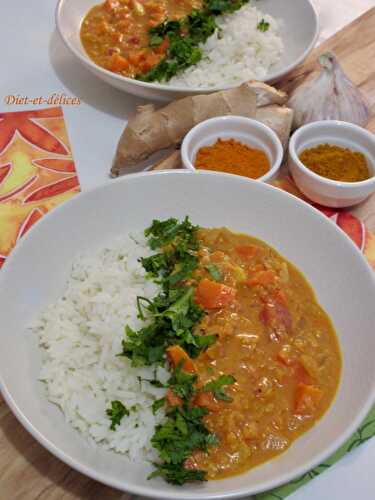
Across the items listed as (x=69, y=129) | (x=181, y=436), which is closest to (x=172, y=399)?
(x=181, y=436)

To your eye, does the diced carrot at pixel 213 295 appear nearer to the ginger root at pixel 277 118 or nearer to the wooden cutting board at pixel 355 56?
the ginger root at pixel 277 118

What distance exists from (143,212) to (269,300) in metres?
0.91

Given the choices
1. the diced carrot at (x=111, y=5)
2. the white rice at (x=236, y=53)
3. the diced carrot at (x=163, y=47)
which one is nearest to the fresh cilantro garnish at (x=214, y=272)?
the white rice at (x=236, y=53)

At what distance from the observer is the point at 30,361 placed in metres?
2.60

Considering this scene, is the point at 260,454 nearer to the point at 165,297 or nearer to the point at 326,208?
→ the point at 165,297

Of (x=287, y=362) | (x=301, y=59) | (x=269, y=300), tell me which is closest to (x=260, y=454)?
(x=287, y=362)

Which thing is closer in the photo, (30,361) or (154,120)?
(30,361)

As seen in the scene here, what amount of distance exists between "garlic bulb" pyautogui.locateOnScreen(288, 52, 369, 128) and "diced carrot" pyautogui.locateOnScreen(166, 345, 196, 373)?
2045 mm

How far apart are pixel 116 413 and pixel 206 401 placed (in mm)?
386

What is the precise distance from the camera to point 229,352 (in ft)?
8.55

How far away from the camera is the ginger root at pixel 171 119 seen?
11.8ft

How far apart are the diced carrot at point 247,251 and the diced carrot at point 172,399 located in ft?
3.07

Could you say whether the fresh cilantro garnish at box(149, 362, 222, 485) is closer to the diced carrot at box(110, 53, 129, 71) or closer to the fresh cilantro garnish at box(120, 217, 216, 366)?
the fresh cilantro garnish at box(120, 217, 216, 366)

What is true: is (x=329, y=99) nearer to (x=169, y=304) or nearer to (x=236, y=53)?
(x=236, y=53)
